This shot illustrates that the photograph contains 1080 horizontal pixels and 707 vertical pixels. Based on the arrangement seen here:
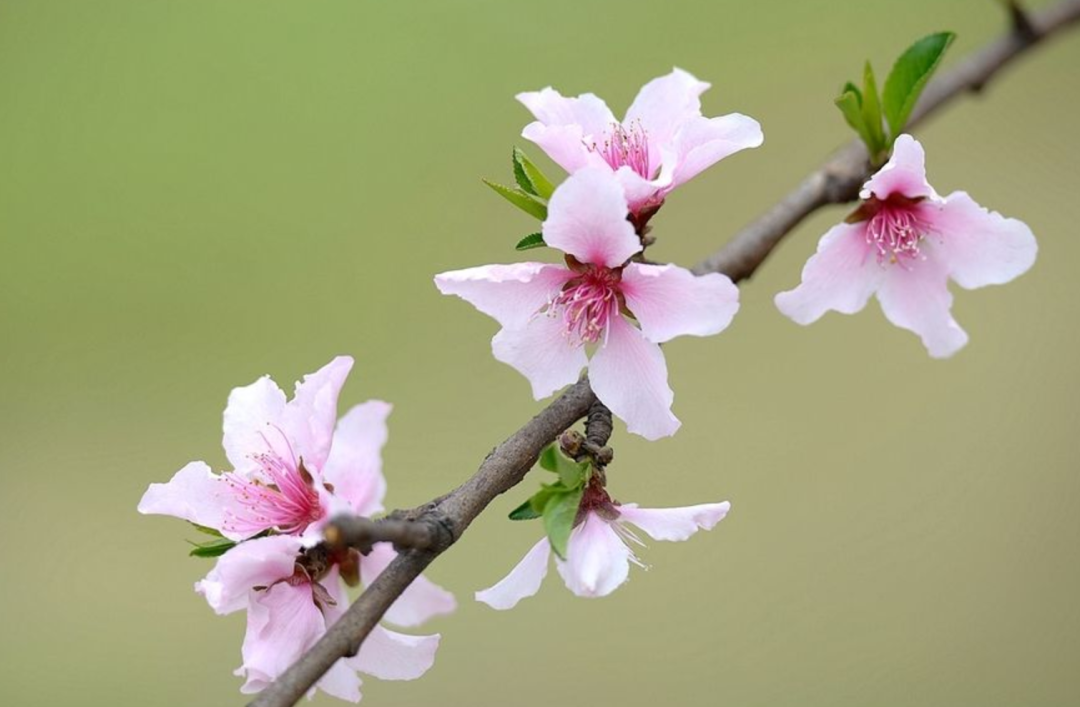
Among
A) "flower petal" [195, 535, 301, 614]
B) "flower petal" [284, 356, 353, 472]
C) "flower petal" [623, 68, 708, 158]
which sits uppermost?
"flower petal" [623, 68, 708, 158]

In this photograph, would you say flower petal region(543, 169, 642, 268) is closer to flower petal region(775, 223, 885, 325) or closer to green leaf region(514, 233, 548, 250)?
green leaf region(514, 233, 548, 250)

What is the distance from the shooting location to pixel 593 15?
2604 mm

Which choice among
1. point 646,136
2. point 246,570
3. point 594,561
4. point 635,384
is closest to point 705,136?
point 646,136

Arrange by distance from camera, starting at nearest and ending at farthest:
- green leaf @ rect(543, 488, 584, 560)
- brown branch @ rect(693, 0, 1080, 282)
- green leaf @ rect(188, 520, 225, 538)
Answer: green leaf @ rect(543, 488, 584, 560), green leaf @ rect(188, 520, 225, 538), brown branch @ rect(693, 0, 1080, 282)

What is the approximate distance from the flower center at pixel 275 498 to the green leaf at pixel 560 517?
154mm

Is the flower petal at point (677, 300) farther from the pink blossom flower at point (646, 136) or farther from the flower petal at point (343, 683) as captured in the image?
the flower petal at point (343, 683)

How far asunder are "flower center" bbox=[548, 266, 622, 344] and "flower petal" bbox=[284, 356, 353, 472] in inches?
5.2

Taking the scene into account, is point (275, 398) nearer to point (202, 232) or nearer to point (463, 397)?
point (463, 397)

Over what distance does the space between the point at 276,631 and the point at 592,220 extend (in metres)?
0.29

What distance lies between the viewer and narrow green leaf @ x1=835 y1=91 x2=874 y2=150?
72cm

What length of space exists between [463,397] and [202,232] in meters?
0.81

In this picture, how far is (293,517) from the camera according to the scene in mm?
673

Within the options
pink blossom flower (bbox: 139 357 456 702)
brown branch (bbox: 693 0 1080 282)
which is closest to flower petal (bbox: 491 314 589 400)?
pink blossom flower (bbox: 139 357 456 702)

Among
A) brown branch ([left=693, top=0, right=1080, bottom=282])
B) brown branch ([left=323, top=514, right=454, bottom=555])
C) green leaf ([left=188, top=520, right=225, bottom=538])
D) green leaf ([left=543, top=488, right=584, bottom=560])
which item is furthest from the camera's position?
brown branch ([left=693, top=0, right=1080, bottom=282])
